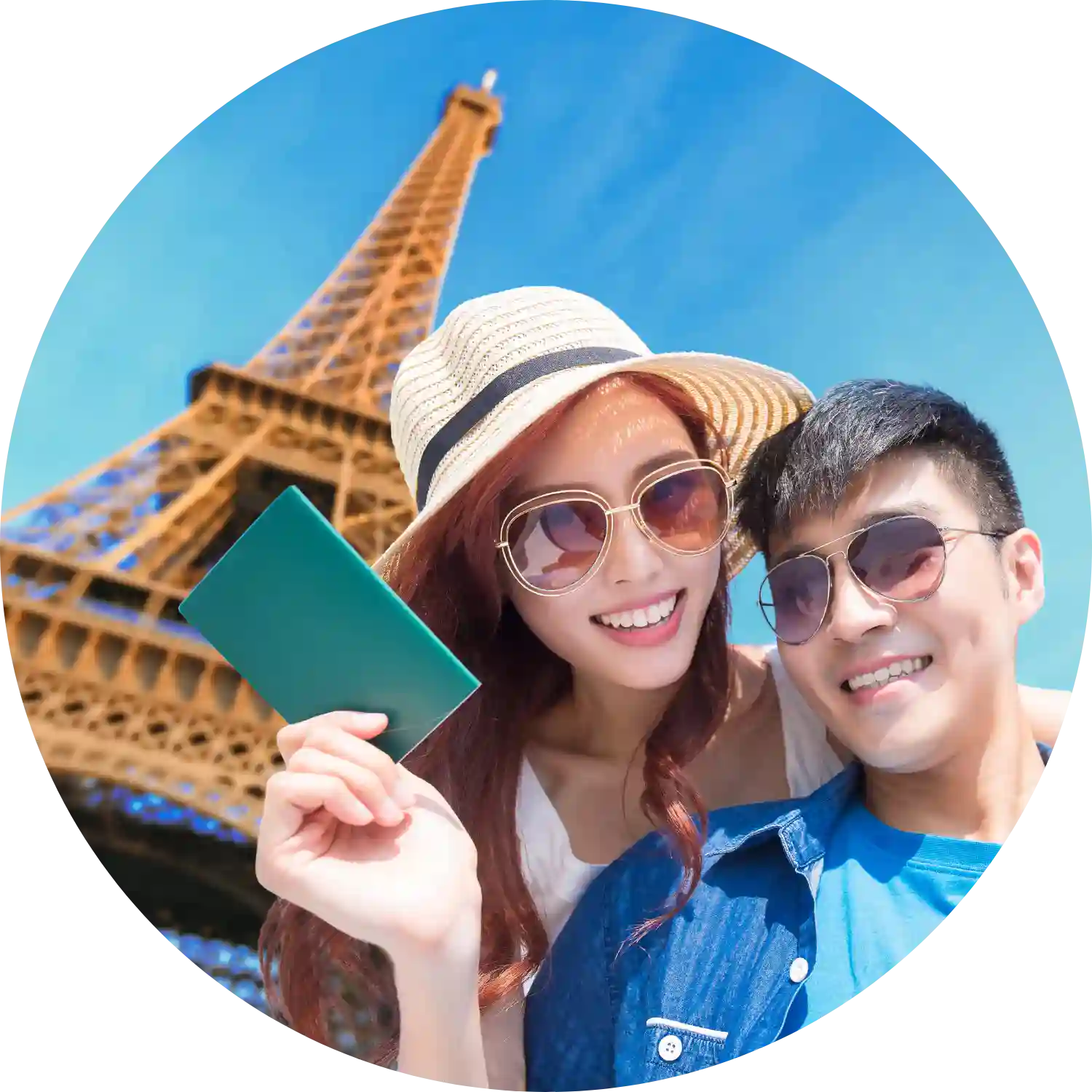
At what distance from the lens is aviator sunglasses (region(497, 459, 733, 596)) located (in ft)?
6.72

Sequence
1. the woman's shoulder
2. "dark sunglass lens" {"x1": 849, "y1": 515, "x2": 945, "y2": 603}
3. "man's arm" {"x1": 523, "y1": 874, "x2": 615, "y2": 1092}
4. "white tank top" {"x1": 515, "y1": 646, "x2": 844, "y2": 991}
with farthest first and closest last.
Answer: the woman's shoulder → "white tank top" {"x1": 515, "y1": 646, "x2": 844, "y2": 991} → "man's arm" {"x1": 523, "y1": 874, "x2": 615, "y2": 1092} → "dark sunglass lens" {"x1": 849, "y1": 515, "x2": 945, "y2": 603}

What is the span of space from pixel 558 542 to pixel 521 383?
37 cm

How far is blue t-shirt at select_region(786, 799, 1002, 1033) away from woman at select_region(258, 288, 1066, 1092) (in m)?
0.28

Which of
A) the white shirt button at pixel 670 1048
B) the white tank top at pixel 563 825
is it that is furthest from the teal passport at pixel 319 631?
the white shirt button at pixel 670 1048

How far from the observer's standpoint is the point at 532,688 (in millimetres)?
2572

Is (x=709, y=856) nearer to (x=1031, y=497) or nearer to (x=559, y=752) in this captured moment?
(x=559, y=752)

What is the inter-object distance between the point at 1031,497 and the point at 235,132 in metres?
2.41

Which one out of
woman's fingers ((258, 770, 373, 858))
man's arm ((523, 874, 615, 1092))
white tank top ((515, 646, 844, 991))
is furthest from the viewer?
white tank top ((515, 646, 844, 991))

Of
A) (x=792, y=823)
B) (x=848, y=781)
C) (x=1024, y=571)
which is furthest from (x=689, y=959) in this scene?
(x=1024, y=571)

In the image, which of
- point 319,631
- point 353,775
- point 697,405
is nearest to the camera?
point 353,775

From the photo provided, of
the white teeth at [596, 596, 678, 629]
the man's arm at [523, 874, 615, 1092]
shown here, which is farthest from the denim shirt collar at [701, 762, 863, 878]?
the white teeth at [596, 596, 678, 629]

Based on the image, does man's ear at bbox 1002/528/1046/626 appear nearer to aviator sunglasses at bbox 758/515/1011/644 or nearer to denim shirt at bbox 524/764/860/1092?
aviator sunglasses at bbox 758/515/1011/644

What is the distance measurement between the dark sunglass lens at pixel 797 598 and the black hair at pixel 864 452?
0.10 m

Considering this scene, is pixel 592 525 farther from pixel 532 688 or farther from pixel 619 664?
pixel 532 688
